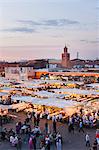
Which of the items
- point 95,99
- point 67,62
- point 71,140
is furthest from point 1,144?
point 67,62

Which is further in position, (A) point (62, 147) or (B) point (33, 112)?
(B) point (33, 112)

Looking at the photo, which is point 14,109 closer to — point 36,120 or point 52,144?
point 36,120

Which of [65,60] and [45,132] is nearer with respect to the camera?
[45,132]

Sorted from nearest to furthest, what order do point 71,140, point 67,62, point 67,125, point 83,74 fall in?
point 71,140
point 67,125
point 83,74
point 67,62

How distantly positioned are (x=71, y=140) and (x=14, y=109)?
1724 millimetres

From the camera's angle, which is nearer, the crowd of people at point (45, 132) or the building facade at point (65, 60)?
the crowd of people at point (45, 132)

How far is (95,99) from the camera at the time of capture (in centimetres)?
497

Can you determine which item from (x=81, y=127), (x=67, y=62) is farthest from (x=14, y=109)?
(x=67, y=62)

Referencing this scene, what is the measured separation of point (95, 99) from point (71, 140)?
1.64m

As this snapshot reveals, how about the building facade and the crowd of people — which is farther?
the building facade

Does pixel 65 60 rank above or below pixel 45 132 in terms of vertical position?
above

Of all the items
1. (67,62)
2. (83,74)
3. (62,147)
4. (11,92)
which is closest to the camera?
(62,147)

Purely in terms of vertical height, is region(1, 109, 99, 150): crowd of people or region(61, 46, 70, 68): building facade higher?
region(61, 46, 70, 68): building facade

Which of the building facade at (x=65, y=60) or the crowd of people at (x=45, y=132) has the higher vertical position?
the building facade at (x=65, y=60)
